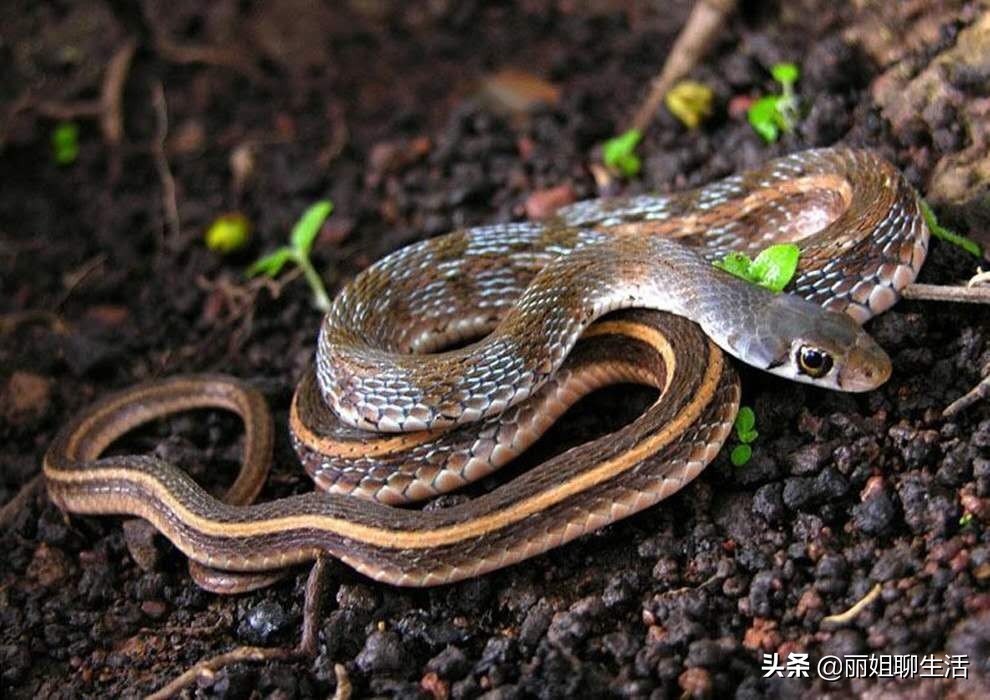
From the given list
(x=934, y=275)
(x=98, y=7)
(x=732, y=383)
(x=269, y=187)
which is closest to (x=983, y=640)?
(x=732, y=383)

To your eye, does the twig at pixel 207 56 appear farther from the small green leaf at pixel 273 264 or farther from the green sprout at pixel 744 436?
the green sprout at pixel 744 436

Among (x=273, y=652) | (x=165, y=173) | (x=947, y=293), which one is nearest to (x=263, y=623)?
(x=273, y=652)

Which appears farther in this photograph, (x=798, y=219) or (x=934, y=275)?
(x=798, y=219)

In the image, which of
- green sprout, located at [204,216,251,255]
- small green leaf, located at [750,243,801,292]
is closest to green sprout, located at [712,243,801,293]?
small green leaf, located at [750,243,801,292]

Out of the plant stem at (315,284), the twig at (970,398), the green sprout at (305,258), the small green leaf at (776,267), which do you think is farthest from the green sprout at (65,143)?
the twig at (970,398)

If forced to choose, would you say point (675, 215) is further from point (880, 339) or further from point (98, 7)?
point (98, 7)

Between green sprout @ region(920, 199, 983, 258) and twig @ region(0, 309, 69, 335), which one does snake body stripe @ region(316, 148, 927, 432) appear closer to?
green sprout @ region(920, 199, 983, 258)

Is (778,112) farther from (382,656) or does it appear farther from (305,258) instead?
(382,656)
